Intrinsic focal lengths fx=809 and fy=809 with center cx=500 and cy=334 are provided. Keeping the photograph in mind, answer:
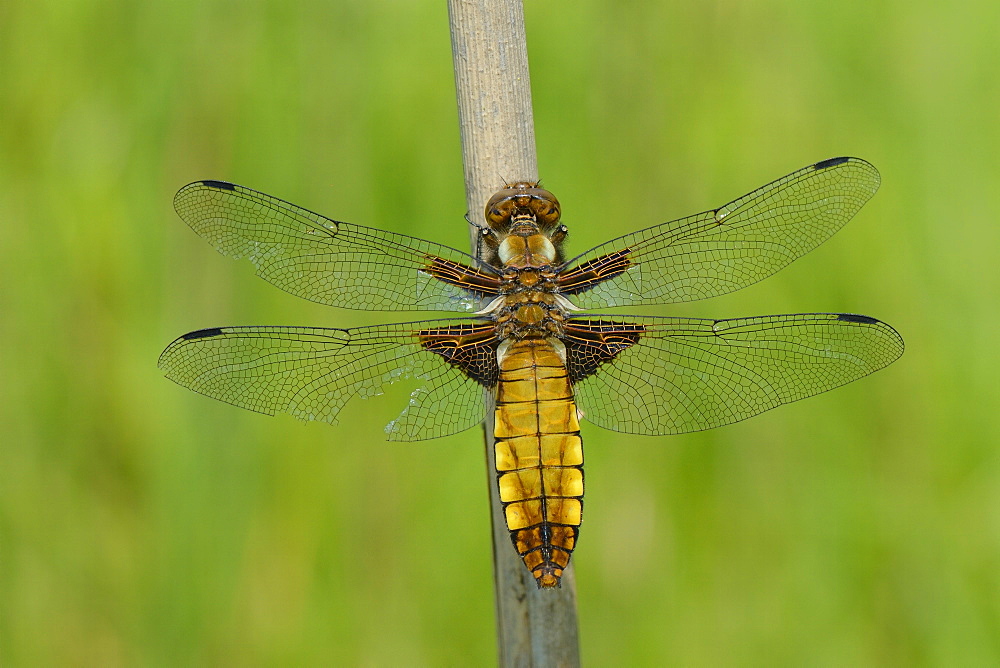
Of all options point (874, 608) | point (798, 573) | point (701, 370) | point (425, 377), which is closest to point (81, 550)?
point (425, 377)

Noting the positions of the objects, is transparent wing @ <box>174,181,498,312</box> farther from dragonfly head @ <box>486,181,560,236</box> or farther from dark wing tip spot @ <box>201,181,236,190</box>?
dragonfly head @ <box>486,181,560,236</box>

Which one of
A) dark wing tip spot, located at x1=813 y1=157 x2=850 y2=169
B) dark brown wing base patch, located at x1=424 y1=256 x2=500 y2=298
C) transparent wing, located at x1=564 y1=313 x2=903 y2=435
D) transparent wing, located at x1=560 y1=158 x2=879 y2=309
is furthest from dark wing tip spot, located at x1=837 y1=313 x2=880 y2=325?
dark brown wing base patch, located at x1=424 y1=256 x2=500 y2=298

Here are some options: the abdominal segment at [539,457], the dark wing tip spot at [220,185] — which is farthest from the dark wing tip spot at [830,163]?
the dark wing tip spot at [220,185]

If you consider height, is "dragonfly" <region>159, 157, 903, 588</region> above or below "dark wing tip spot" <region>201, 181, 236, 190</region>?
below

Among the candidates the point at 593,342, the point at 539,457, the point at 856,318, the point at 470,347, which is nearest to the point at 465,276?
the point at 470,347

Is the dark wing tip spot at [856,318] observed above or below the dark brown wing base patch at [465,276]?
below

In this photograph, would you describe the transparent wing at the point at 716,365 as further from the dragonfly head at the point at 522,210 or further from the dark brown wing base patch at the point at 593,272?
the dragonfly head at the point at 522,210
